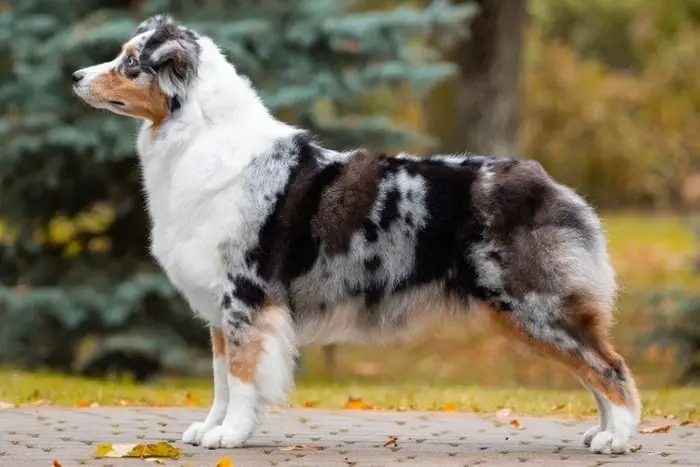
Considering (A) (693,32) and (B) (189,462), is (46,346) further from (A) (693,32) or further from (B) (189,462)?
(A) (693,32)

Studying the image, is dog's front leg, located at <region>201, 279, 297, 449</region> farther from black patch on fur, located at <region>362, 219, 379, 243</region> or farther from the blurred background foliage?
the blurred background foliage

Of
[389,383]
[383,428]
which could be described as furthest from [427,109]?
[383,428]

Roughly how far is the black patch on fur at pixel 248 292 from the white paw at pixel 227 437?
26.4 inches

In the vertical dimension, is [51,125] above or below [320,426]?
above

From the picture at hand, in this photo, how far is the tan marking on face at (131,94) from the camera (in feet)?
21.4

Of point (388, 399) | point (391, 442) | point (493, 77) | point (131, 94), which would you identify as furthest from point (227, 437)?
point (493, 77)

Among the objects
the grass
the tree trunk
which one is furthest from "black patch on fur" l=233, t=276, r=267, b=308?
the tree trunk

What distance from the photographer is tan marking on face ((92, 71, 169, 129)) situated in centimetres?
652

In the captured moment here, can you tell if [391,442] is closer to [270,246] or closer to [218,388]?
[218,388]

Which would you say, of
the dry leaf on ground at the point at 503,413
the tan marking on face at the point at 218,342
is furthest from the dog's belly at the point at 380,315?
the dry leaf on ground at the point at 503,413

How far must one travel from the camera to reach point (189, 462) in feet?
19.6

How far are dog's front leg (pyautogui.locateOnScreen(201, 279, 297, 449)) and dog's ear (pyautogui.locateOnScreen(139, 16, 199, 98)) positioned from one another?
1140mm

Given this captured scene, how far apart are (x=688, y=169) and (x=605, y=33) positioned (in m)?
7.79

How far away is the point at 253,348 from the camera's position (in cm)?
633
